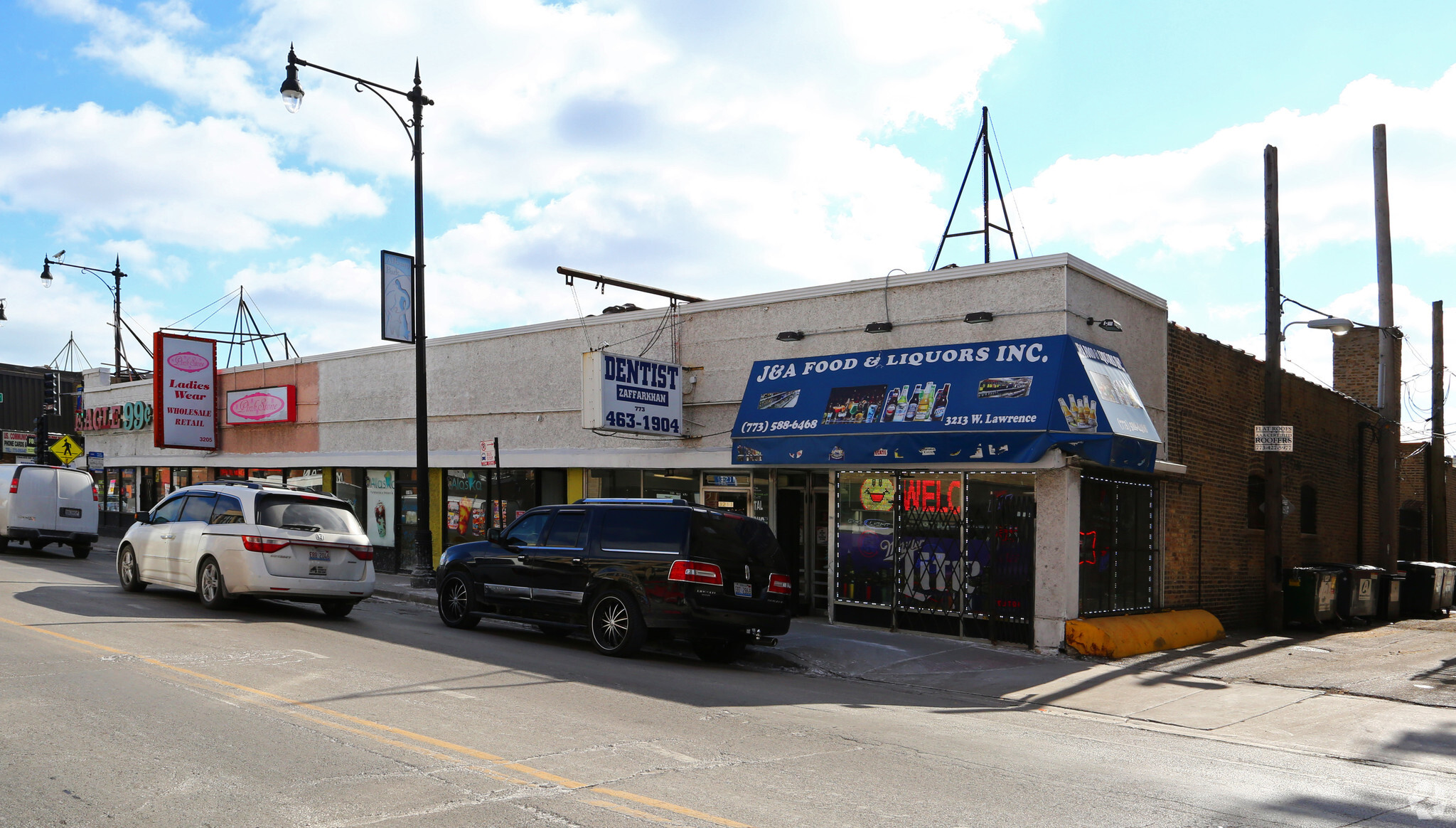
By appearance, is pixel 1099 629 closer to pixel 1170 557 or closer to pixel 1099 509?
pixel 1099 509

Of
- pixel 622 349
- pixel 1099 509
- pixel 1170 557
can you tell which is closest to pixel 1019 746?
pixel 1099 509

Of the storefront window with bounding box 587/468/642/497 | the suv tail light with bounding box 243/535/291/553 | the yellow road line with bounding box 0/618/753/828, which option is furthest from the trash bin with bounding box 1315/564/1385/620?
the suv tail light with bounding box 243/535/291/553

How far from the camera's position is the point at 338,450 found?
1011 inches

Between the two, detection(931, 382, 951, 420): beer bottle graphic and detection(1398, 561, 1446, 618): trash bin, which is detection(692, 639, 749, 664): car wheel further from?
detection(1398, 561, 1446, 618): trash bin

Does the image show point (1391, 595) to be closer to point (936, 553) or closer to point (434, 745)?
point (936, 553)

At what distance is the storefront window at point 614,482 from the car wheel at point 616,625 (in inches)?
248

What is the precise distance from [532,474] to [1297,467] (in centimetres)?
1499

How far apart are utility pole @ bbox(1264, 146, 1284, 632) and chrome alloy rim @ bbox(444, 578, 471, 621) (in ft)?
41.0

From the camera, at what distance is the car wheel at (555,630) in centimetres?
1323

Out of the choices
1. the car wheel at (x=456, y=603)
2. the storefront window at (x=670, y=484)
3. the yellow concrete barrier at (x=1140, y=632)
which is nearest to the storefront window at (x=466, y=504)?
the storefront window at (x=670, y=484)

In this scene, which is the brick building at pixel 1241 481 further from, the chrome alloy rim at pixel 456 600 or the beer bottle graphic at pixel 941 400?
the chrome alloy rim at pixel 456 600

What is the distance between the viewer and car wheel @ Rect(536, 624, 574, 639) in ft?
43.4

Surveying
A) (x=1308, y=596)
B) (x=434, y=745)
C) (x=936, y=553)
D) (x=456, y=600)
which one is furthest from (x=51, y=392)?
(x=1308, y=596)

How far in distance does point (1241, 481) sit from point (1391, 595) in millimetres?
5231
